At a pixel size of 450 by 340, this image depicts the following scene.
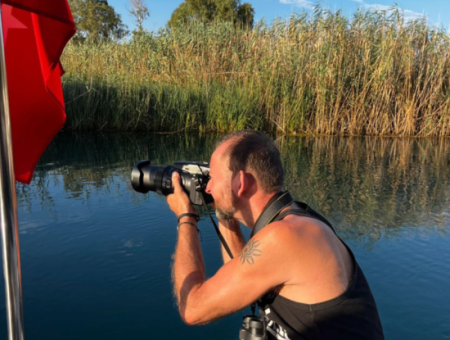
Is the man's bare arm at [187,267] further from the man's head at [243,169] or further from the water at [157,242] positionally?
the water at [157,242]

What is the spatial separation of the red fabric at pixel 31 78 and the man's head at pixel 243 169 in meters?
0.54

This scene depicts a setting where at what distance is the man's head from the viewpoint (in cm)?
131

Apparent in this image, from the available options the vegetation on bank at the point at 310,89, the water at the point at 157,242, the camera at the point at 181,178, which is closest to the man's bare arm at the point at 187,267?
the camera at the point at 181,178

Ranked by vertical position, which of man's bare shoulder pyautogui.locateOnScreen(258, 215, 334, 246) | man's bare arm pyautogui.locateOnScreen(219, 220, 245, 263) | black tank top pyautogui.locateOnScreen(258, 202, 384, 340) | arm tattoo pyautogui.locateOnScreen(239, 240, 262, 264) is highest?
man's bare shoulder pyautogui.locateOnScreen(258, 215, 334, 246)

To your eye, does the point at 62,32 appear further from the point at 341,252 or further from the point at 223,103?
the point at 223,103

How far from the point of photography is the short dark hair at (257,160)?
131 centimetres

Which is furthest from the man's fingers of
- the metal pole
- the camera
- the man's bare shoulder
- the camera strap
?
the metal pole

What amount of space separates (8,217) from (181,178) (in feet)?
2.84

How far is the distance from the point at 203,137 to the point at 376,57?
11.9 feet

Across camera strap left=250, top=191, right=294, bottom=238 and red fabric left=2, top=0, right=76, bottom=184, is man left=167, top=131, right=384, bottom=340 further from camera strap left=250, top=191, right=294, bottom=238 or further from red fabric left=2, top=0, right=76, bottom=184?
red fabric left=2, top=0, right=76, bottom=184

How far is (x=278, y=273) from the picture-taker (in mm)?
1128

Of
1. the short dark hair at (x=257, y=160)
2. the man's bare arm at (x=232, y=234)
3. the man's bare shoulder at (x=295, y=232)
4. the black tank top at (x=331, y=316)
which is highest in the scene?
the short dark hair at (x=257, y=160)

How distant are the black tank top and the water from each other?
2.90 ft

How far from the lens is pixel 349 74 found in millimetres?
7727
